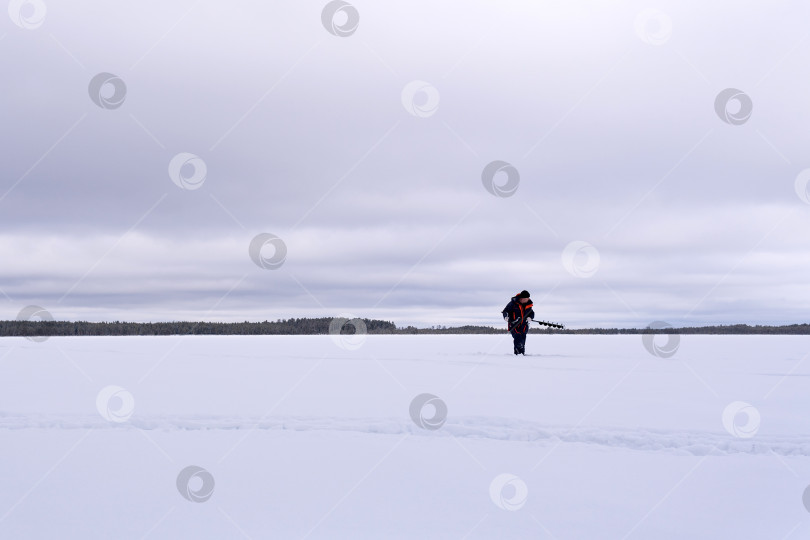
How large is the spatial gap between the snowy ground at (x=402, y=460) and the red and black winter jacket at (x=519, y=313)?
758 cm

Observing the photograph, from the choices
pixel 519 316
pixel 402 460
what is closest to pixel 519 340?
pixel 519 316

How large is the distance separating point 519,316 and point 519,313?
97mm

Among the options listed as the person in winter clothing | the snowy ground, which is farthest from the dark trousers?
the snowy ground

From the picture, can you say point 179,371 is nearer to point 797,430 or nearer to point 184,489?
point 184,489

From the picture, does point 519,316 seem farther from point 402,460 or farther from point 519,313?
point 402,460

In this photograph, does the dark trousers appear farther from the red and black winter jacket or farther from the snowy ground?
the snowy ground

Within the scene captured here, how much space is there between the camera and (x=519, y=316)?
63.5 feet

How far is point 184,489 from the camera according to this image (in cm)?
516

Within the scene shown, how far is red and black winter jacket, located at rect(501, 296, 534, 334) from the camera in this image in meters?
19.2

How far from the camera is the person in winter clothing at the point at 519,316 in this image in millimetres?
19266

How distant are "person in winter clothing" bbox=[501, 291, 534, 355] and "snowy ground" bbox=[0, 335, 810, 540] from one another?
760cm

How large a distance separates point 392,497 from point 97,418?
4.96 m

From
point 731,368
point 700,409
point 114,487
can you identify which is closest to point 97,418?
point 114,487

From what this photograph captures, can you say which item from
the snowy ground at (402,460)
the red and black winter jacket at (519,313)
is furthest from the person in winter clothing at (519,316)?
the snowy ground at (402,460)
